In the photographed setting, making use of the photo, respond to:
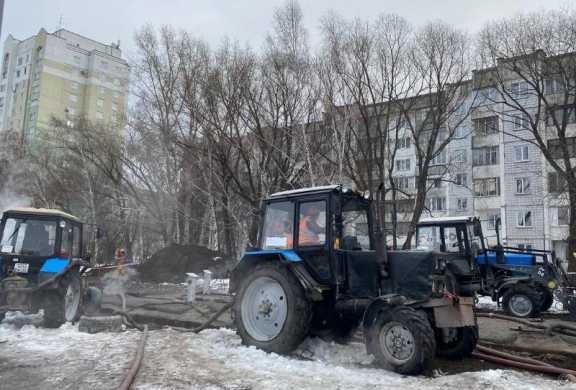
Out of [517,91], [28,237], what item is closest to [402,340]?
[28,237]

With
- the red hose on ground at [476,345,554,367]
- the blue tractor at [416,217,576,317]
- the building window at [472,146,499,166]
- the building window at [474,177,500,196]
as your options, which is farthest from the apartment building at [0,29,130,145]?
the red hose on ground at [476,345,554,367]

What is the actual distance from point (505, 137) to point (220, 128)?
22.6 m

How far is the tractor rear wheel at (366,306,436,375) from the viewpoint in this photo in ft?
18.8

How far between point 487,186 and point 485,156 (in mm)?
2234

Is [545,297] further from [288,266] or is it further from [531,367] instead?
[288,266]

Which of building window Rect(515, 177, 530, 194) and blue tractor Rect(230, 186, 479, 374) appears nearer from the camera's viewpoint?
blue tractor Rect(230, 186, 479, 374)

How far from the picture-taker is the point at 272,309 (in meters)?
7.28

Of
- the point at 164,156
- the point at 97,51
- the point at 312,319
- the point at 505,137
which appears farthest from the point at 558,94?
the point at 97,51

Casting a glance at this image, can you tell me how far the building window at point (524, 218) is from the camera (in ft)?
109

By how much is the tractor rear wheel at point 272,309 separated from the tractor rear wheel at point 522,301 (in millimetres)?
8098

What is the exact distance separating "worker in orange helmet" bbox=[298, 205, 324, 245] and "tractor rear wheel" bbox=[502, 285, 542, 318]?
798cm

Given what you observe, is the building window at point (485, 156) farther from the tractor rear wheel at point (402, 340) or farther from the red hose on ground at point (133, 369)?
the red hose on ground at point (133, 369)

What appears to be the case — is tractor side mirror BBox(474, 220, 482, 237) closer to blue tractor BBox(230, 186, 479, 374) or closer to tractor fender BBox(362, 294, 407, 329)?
blue tractor BBox(230, 186, 479, 374)

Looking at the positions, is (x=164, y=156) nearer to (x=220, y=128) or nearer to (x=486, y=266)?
(x=220, y=128)
